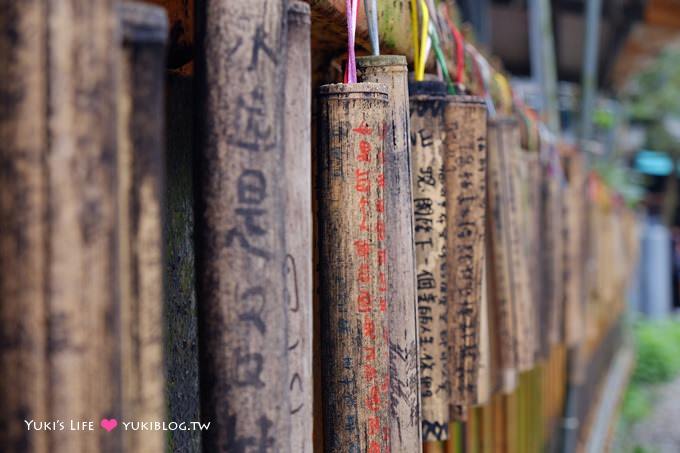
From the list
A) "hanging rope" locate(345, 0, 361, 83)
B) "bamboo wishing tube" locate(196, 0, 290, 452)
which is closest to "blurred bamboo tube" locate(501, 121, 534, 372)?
"hanging rope" locate(345, 0, 361, 83)

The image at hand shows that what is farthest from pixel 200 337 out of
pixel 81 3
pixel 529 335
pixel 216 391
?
pixel 529 335

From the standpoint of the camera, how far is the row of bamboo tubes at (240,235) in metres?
0.57

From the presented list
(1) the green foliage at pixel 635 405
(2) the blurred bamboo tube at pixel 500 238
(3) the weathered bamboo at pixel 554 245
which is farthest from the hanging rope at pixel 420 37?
(1) the green foliage at pixel 635 405

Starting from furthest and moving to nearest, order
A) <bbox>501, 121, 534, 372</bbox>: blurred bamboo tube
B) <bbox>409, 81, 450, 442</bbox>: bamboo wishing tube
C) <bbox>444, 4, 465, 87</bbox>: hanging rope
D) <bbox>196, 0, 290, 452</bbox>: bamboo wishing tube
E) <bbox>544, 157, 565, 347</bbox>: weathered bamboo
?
1. <bbox>544, 157, 565, 347</bbox>: weathered bamboo
2. <bbox>501, 121, 534, 372</bbox>: blurred bamboo tube
3. <bbox>444, 4, 465, 87</bbox>: hanging rope
4. <bbox>409, 81, 450, 442</bbox>: bamboo wishing tube
5. <bbox>196, 0, 290, 452</bbox>: bamboo wishing tube

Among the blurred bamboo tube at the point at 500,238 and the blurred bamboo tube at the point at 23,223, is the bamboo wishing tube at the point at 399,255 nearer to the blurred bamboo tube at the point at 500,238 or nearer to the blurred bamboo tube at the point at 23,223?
the blurred bamboo tube at the point at 23,223

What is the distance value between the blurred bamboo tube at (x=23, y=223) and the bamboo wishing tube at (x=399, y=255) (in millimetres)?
607

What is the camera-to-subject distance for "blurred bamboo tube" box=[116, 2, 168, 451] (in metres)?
0.63

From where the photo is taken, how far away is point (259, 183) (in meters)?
0.80

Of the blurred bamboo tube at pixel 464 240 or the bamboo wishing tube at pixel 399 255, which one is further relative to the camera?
the blurred bamboo tube at pixel 464 240

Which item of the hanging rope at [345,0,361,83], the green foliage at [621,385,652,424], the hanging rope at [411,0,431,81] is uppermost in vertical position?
the hanging rope at [411,0,431,81]

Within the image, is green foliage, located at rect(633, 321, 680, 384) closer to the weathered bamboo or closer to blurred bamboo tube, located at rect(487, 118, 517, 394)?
the weathered bamboo

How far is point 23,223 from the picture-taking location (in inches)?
22.3

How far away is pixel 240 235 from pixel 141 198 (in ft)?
0.53

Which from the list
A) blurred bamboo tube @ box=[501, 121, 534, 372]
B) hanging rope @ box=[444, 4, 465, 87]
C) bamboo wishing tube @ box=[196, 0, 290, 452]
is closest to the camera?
bamboo wishing tube @ box=[196, 0, 290, 452]
